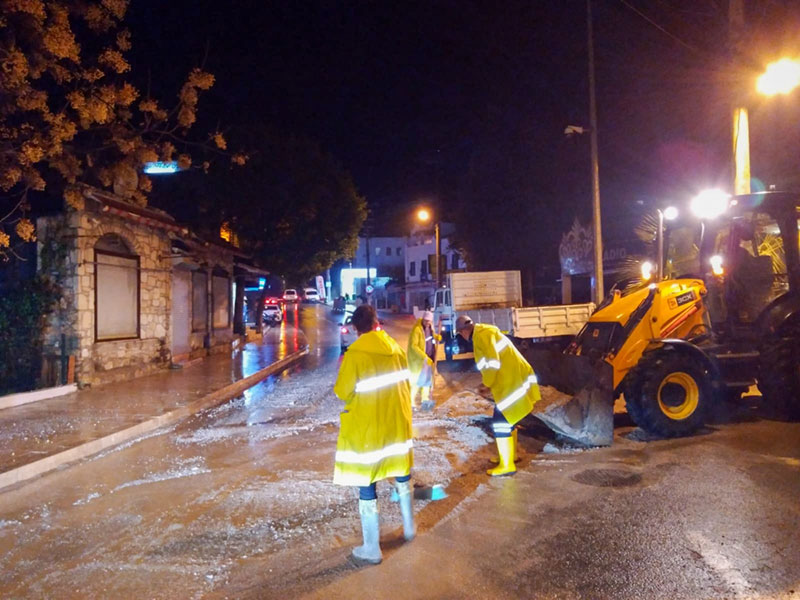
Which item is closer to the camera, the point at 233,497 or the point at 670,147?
the point at 233,497

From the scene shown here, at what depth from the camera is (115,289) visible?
1498 cm

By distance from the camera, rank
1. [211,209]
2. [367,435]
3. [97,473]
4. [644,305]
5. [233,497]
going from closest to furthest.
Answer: [367,435] → [233,497] → [97,473] → [644,305] → [211,209]

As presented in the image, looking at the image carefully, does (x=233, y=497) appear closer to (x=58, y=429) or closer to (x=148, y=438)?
(x=148, y=438)

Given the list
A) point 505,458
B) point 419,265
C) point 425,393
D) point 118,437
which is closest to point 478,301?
point 425,393

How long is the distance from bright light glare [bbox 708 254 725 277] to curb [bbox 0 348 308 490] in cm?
886

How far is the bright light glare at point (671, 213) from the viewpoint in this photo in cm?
1030

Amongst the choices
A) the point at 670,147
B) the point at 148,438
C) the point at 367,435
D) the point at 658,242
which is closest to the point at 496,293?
the point at 670,147

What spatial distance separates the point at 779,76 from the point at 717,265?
12.4 feet

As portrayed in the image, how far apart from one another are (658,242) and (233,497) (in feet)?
24.3

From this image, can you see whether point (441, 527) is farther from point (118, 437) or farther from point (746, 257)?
point (746, 257)

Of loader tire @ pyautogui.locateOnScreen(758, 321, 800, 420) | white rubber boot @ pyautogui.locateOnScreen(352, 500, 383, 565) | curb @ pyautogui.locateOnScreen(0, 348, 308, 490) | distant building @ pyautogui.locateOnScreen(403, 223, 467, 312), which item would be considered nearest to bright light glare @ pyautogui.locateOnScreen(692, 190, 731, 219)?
loader tire @ pyautogui.locateOnScreen(758, 321, 800, 420)

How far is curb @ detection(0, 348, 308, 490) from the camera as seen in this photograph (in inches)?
293

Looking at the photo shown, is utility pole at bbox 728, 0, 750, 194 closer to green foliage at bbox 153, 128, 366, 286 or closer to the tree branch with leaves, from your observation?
the tree branch with leaves

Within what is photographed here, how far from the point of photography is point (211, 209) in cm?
2336
